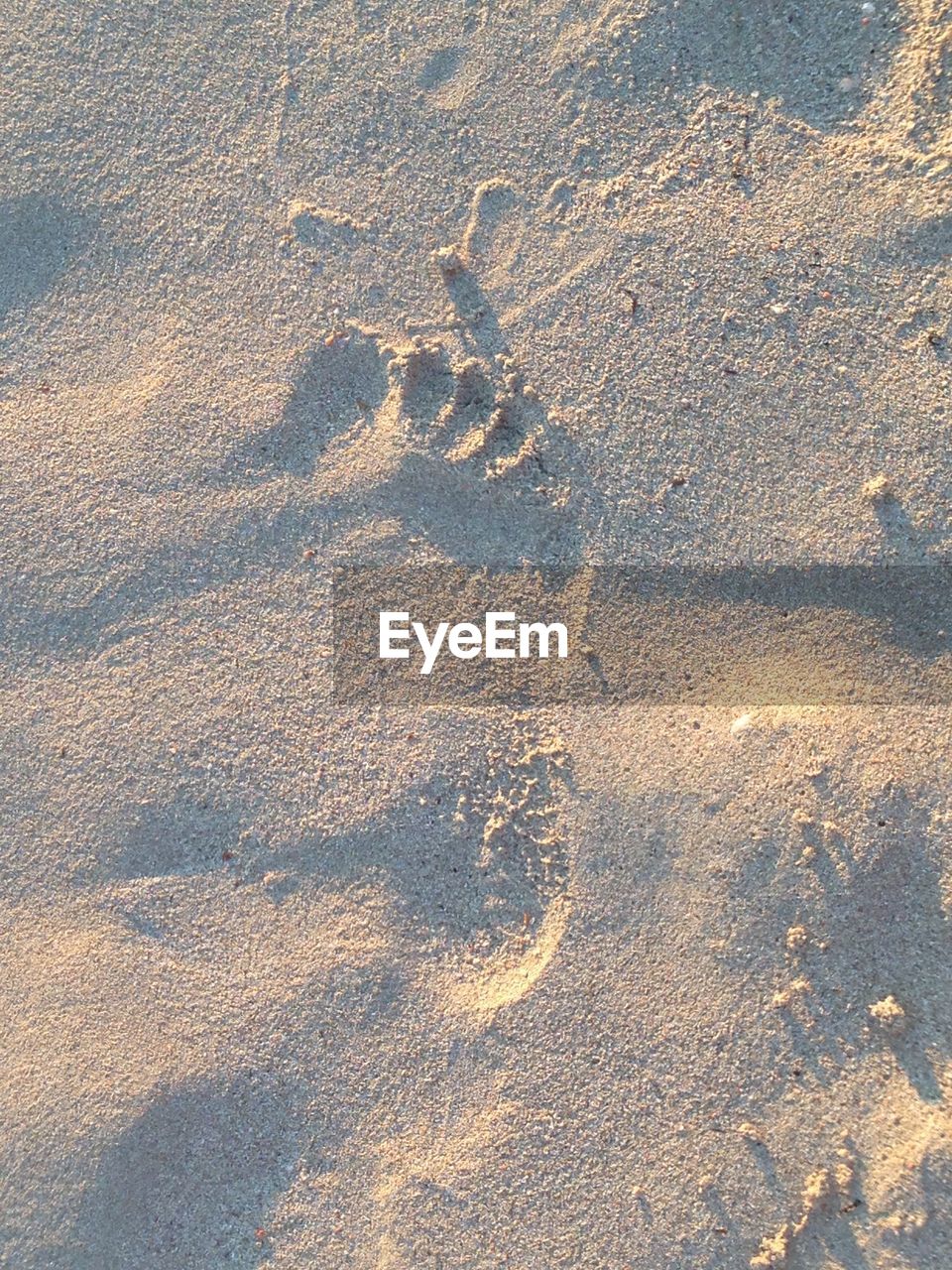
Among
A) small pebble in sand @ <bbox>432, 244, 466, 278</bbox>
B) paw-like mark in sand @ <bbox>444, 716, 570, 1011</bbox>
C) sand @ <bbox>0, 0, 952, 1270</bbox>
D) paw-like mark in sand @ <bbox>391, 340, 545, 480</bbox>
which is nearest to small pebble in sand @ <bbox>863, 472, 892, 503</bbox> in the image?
sand @ <bbox>0, 0, 952, 1270</bbox>

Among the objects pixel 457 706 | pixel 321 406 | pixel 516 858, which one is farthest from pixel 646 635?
pixel 321 406

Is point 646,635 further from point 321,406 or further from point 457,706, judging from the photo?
point 321,406

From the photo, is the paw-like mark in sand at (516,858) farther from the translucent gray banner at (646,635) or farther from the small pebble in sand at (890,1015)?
the small pebble in sand at (890,1015)

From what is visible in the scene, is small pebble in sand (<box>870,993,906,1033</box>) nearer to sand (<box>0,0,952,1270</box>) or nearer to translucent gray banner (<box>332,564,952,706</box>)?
sand (<box>0,0,952,1270</box>)

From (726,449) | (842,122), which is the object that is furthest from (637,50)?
(726,449)

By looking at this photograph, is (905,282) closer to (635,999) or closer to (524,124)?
(524,124)

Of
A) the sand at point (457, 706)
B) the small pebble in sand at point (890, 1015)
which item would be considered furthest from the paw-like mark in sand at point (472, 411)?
the small pebble in sand at point (890, 1015)
